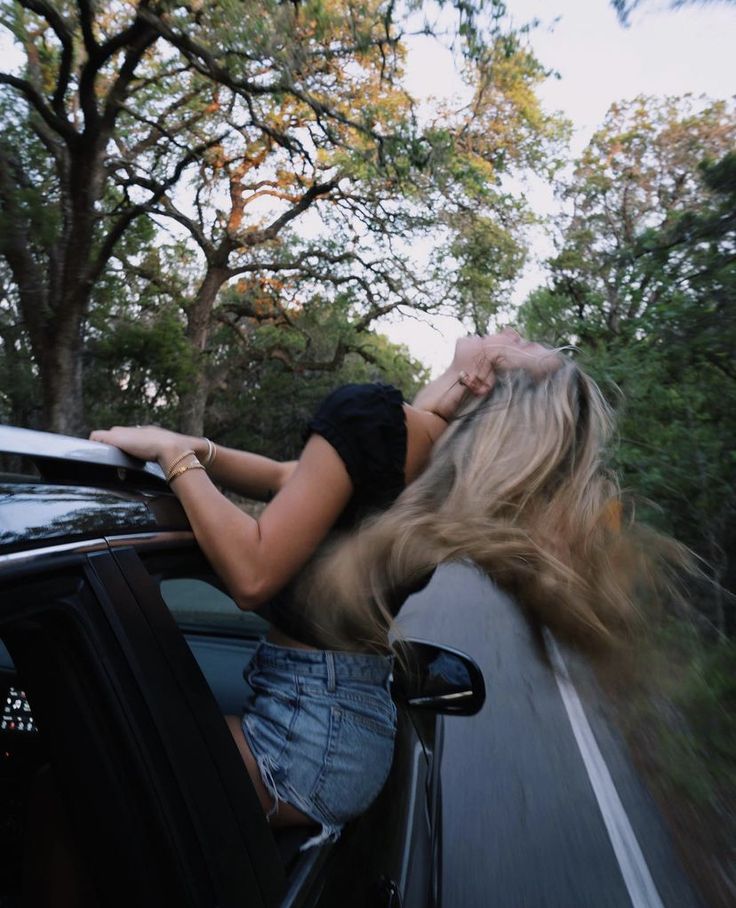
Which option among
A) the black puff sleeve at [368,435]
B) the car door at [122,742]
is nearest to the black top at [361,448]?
the black puff sleeve at [368,435]

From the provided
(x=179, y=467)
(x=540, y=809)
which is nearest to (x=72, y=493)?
(x=179, y=467)

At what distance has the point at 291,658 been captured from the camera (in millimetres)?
1560

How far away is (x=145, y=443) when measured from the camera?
149 centimetres

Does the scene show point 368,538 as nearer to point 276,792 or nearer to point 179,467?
point 179,467

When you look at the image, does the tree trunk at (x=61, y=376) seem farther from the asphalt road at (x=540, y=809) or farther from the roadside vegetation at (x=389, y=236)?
the asphalt road at (x=540, y=809)

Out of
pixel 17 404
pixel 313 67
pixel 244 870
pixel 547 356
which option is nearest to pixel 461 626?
pixel 547 356

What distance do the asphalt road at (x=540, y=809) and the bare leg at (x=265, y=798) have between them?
2.24 ft

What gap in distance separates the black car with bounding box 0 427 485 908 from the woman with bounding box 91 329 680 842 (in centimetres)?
11

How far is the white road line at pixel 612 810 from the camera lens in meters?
2.42

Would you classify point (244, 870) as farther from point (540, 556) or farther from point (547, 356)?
point (547, 356)

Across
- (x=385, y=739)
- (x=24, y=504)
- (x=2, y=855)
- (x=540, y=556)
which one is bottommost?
(x=2, y=855)

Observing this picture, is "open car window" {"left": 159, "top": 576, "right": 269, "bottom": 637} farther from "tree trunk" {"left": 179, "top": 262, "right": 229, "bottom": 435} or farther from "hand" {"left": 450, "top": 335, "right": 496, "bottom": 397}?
"tree trunk" {"left": 179, "top": 262, "right": 229, "bottom": 435}

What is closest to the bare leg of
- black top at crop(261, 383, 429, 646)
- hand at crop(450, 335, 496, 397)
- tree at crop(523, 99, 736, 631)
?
black top at crop(261, 383, 429, 646)

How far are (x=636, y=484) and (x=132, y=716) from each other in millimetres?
6303
